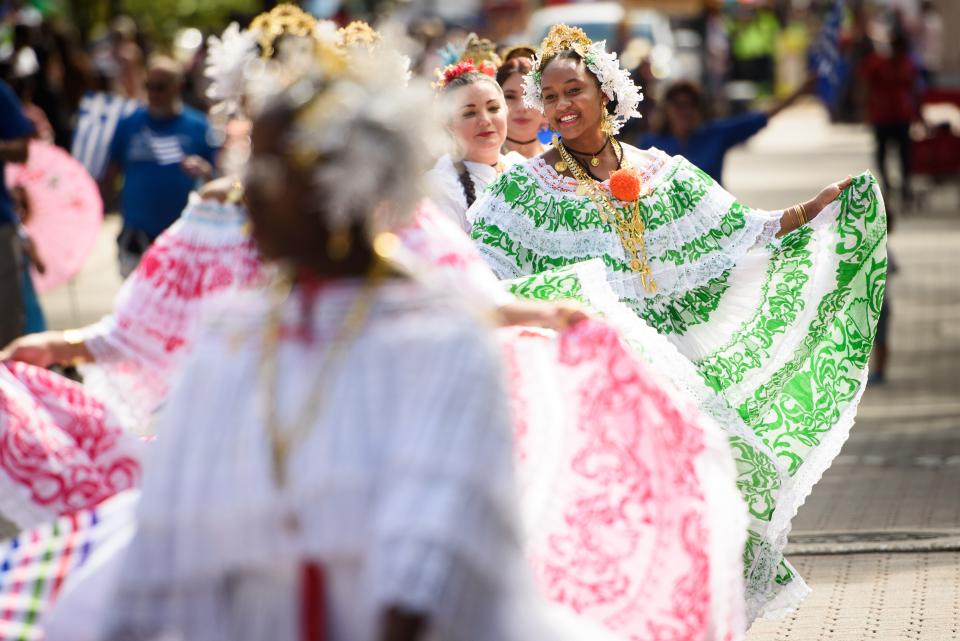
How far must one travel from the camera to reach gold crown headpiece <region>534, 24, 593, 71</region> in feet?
20.2

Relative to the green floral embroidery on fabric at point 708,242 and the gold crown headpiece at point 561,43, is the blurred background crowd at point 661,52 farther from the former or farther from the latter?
the green floral embroidery on fabric at point 708,242

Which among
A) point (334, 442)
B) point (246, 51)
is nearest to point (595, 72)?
point (246, 51)

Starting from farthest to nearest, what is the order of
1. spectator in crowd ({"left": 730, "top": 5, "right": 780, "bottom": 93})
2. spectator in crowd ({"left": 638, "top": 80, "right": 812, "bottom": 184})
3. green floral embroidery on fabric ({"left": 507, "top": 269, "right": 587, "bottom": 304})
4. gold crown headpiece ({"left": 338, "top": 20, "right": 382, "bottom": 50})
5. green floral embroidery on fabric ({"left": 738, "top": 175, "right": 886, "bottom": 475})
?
spectator in crowd ({"left": 730, "top": 5, "right": 780, "bottom": 93}) → spectator in crowd ({"left": 638, "top": 80, "right": 812, "bottom": 184}) → green floral embroidery on fabric ({"left": 738, "top": 175, "right": 886, "bottom": 475}) → gold crown headpiece ({"left": 338, "top": 20, "right": 382, "bottom": 50}) → green floral embroidery on fabric ({"left": 507, "top": 269, "right": 587, "bottom": 304})

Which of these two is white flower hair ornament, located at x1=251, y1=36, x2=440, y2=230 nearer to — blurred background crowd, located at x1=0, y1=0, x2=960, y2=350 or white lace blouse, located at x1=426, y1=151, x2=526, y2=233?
blurred background crowd, located at x1=0, y1=0, x2=960, y2=350

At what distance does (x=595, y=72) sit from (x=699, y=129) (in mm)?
3717

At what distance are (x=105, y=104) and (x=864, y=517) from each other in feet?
17.3

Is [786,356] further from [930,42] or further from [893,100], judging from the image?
[930,42]

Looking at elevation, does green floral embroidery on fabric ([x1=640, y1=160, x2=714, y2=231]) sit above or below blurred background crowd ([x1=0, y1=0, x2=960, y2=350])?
above

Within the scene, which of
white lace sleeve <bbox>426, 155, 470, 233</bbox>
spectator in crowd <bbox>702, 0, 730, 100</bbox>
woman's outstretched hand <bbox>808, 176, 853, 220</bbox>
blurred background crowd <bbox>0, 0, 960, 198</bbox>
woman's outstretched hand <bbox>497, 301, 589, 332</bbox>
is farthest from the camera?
spectator in crowd <bbox>702, 0, 730, 100</bbox>

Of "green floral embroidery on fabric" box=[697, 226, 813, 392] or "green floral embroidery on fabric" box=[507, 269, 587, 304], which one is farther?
"green floral embroidery on fabric" box=[697, 226, 813, 392]

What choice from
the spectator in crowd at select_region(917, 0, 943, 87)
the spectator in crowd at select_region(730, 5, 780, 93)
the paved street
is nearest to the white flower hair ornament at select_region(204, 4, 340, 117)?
the paved street

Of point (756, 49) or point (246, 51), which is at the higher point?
point (246, 51)

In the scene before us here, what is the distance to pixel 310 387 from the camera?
9.45ft

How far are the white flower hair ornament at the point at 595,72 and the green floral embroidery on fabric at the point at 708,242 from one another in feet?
1.52
